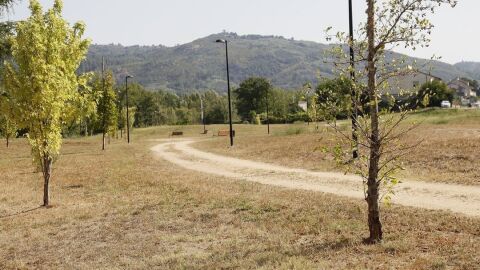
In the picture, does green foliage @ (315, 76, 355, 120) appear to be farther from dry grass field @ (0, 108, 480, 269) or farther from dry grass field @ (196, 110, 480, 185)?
dry grass field @ (0, 108, 480, 269)

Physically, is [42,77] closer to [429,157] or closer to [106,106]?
[429,157]

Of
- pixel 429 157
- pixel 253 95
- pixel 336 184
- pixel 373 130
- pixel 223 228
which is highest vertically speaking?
pixel 253 95

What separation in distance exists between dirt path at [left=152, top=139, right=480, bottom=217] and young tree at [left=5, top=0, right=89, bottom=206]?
8.15m

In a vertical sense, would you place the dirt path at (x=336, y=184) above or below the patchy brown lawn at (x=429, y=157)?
below

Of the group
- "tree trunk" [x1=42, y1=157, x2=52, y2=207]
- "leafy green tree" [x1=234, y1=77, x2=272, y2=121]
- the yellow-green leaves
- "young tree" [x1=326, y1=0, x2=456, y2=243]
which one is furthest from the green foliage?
"leafy green tree" [x1=234, y1=77, x2=272, y2=121]

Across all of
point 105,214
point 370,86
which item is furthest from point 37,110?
point 370,86

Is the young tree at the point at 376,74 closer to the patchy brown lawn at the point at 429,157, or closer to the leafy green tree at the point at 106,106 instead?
the patchy brown lawn at the point at 429,157

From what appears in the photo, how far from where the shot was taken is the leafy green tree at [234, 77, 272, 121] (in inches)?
4663

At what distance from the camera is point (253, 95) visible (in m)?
120

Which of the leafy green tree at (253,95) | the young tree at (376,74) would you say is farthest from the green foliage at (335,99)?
the leafy green tree at (253,95)

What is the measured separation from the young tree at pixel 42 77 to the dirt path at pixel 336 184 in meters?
8.15

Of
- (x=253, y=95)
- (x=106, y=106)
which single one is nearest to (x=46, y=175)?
(x=106, y=106)

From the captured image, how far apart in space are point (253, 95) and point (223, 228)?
108974 mm

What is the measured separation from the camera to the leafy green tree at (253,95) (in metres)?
118
